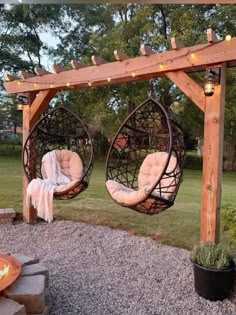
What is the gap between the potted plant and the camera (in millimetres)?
2473

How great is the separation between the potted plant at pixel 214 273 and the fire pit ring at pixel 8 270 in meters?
1.28

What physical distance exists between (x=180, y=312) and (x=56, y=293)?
0.88m

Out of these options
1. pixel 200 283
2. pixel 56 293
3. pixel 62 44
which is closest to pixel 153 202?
pixel 200 283

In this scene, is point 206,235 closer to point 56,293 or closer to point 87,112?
point 56,293

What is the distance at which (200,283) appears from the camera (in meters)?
2.54

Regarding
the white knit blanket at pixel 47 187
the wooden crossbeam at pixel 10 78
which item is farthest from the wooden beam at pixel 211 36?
the wooden crossbeam at pixel 10 78

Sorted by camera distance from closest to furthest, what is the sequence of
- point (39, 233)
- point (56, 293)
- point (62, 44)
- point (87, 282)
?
1. point (56, 293)
2. point (87, 282)
3. point (39, 233)
4. point (62, 44)

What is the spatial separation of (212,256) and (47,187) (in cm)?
191

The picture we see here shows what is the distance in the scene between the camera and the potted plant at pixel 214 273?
8.11 ft

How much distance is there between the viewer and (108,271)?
9.73 ft

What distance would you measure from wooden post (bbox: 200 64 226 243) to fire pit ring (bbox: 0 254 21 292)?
1.52 metres

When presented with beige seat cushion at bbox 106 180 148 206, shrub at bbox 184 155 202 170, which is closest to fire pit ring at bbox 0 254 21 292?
beige seat cushion at bbox 106 180 148 206

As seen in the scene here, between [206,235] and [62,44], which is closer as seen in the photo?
[206,235]

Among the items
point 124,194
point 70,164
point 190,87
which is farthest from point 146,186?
point 70,164
